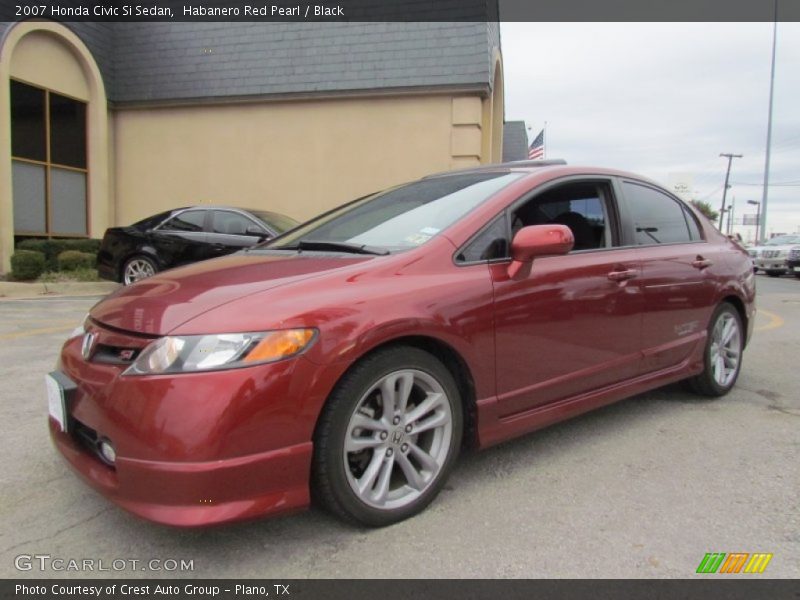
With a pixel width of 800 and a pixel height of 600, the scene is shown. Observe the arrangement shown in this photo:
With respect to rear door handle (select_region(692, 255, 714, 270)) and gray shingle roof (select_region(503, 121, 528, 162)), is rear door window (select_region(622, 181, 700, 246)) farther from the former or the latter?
gray shingle roof (select_region(503, 121, 528, 162))

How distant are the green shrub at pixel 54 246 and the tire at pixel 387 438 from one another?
10.6 meters

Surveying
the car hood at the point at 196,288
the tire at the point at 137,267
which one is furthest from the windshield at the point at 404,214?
the tire at the point at 137,267

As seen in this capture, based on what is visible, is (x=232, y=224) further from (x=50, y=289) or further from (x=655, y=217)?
(x=655, y=217)

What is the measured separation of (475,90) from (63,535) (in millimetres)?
10918

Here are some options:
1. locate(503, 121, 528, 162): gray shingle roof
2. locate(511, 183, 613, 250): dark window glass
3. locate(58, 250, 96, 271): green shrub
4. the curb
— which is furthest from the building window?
locate(503, 121, 528, 162): gray shingle roof

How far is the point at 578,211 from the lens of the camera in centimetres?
353

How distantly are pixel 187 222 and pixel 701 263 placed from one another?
24.8ft

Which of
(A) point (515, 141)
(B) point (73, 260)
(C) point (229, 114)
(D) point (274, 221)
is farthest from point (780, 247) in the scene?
(B) point (73, 260)

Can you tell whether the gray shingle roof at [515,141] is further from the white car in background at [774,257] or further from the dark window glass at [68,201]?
the dark window glass at [68,201]

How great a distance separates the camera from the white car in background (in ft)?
67.2

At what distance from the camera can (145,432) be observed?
81.2 inches

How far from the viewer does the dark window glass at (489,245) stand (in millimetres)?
2836

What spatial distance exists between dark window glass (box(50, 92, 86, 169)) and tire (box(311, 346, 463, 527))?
40.2 feet

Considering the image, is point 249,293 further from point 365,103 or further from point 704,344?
point 365,103
